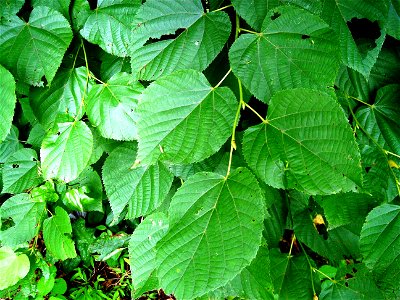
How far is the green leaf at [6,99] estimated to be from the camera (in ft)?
3.86

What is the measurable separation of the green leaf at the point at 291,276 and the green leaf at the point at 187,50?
961 millimetres

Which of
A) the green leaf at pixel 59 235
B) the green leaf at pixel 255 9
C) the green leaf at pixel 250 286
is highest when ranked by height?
A: the green leaf at pixel 255 9

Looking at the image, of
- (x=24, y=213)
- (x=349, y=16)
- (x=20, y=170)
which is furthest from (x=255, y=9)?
(x=24, y=213)

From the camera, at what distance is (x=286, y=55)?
100cm

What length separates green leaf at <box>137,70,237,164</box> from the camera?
3.01ft

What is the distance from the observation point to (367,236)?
3.68 ft

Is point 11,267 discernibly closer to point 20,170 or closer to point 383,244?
point 20,170

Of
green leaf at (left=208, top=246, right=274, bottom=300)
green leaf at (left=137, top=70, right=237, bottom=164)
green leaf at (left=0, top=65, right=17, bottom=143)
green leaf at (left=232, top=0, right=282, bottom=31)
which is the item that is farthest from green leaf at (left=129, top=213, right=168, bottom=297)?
green leaf at (left=232, top=0, right=282, bottom=31)

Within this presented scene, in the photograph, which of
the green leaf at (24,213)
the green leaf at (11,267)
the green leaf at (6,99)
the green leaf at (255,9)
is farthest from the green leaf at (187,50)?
the green leaf at (11,267)

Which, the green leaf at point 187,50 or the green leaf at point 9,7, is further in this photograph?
the green leaf at point 9,7

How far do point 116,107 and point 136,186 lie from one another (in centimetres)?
27

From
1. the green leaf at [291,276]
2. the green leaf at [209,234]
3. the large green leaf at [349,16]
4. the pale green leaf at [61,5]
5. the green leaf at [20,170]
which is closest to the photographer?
the green leaf at [209,234]

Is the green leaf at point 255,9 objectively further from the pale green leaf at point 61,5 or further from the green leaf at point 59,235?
the green leaf at point 59,235

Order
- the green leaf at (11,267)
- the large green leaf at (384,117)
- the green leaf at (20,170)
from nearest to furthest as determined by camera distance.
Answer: the large green leaf at (384,117) < the green leaf at (20,170) < the green leaf at (11,267)
